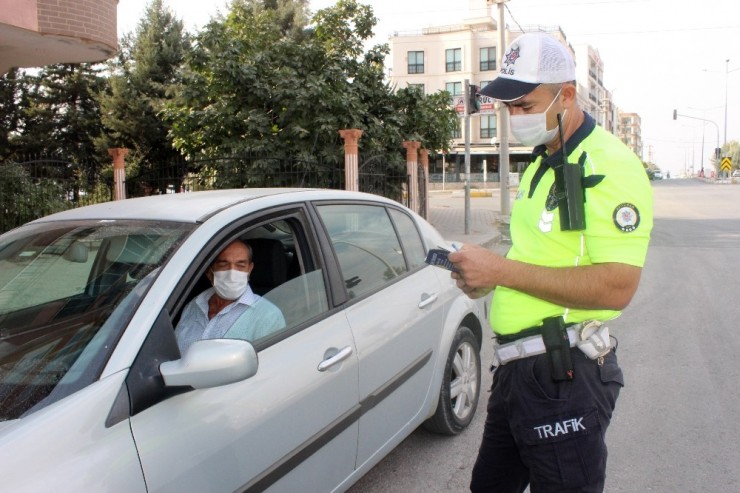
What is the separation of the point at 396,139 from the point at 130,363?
39.3 feet

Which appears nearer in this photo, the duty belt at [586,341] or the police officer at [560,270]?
the police officer at [560,270]

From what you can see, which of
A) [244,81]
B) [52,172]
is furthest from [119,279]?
[244,81]

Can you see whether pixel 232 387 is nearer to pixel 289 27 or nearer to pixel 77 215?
pixel 77 215

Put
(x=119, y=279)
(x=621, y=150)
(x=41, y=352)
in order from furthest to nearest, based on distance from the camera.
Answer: (x=119, y=279) → (x=41, y=352) → (x=621, y=150)

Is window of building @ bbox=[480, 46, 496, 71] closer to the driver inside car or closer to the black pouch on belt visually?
the driver inside car

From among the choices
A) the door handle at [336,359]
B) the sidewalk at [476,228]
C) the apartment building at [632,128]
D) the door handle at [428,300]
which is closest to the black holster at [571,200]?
the door handle at [336,359]

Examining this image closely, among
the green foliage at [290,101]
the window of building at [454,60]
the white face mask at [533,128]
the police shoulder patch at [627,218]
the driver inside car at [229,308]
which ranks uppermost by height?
the window of building at [454,60]

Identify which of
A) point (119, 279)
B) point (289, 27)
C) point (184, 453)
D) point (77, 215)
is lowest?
point (184, 453)

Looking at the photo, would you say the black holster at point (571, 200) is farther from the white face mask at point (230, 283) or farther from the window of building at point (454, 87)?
the window of building at point (454, 87)

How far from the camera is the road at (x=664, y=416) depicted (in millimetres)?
3305

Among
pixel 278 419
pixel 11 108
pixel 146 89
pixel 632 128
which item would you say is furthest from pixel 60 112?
pixel 632 128

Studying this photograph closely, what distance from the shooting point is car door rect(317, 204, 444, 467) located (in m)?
2.72

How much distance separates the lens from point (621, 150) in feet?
5.58

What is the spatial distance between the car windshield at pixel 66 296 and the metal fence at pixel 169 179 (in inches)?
291
